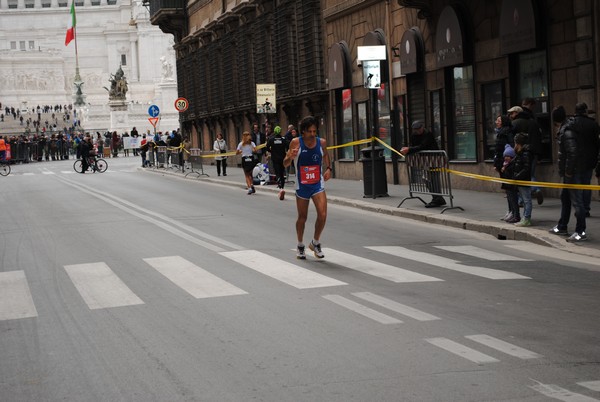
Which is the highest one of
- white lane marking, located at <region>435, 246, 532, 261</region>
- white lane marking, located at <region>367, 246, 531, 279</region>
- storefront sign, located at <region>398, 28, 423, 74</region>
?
storefront sign, located at <region>398, 28, 423, 74</region>

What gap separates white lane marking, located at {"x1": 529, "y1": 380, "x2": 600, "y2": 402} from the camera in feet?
22.8

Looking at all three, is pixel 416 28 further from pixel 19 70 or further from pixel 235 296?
pixel 19 70

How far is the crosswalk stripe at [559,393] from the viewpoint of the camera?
695 cm

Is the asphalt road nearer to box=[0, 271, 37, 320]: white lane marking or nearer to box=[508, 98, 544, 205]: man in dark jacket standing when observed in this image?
box=[0, 271, 37, 320]: white lane marking

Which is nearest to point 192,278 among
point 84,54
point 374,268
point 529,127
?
point 374,268

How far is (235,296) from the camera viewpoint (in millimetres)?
11523

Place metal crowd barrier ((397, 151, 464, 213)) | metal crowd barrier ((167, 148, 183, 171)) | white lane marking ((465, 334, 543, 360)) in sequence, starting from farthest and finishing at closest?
metal crowd barrier ((167, 148, 183, 171))
metal crowd barrier ((397, 151, 464, 213))
white lane marking ((465, 334, 543, 360))

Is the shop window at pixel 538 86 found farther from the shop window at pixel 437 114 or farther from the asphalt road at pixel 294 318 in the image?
the asphalt road at pixel 294 318

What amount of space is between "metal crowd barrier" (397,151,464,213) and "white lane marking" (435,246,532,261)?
463cm

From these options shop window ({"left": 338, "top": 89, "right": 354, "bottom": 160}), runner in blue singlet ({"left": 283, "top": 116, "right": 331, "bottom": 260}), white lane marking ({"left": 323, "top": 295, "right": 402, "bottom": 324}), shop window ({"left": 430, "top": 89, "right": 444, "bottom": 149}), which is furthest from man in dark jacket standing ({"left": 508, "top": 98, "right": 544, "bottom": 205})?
shop window ({"left": 338, "top": 89, "right": 354, "bottom": 160})

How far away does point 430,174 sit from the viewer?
21859 millimetres

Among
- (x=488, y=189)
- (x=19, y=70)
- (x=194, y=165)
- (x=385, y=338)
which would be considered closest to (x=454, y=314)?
(x=385, y=338)

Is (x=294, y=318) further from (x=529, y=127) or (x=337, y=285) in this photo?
(x=529, y=127)

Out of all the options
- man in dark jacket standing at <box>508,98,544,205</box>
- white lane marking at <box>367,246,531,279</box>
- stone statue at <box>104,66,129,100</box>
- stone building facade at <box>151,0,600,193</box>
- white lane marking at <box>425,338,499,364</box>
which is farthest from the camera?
stone statue at <box>104,66,129,100</box>
